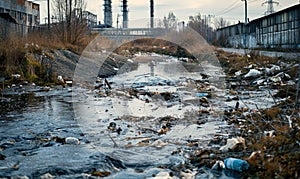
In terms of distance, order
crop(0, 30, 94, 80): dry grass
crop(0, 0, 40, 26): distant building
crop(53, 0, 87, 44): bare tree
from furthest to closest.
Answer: crop(0, 0, 40, 26): distant building
crop(53, 0, 87, 44): bare tree
crop(0, 30, 94, 80): dry grass

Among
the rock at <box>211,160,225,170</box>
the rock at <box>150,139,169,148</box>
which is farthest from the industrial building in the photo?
the rock at <box>211,160,225,170</box>

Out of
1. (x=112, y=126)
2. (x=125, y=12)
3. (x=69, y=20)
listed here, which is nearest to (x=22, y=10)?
(x=69, y=20)

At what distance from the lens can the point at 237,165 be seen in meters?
4.79

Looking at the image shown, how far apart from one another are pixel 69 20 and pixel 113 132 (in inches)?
782

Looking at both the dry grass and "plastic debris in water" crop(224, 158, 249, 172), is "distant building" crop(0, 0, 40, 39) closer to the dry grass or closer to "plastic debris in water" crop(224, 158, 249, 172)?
the dry grass

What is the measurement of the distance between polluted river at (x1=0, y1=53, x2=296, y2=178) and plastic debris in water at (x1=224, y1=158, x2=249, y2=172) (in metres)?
0.13

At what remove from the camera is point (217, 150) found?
224 inches

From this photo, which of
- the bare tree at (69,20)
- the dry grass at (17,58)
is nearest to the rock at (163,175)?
the dry grass at (17,58)

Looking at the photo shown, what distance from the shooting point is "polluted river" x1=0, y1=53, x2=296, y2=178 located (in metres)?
5.09

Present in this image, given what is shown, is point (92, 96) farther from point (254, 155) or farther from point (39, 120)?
point (254, 155)

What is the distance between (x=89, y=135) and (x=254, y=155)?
10.3 feet

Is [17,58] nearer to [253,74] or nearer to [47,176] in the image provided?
[253,74]

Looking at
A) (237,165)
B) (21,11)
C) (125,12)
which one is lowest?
(237,165)

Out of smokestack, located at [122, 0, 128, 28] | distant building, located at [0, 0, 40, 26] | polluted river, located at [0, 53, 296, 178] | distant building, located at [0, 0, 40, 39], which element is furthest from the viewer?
smokestack, located at [122, 0, 128, 28]
